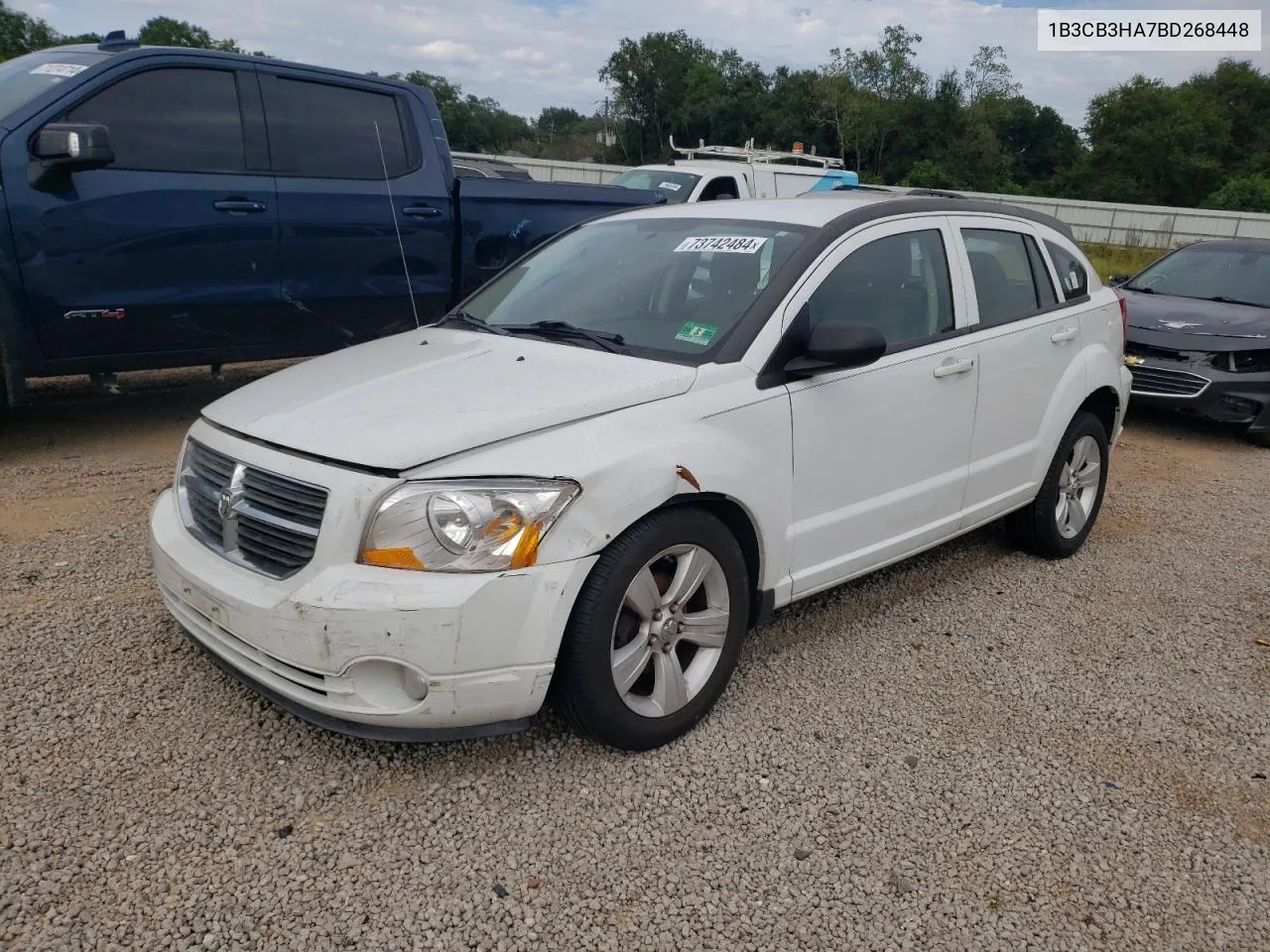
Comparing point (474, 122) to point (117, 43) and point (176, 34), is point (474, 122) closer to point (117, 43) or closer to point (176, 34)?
point (176, 34)

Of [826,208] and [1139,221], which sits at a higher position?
[826,208]

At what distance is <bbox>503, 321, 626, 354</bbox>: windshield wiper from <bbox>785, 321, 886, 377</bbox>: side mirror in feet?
1.91

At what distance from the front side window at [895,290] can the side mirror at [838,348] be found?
21 cm

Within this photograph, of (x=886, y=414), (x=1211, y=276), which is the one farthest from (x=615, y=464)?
(x=1211, y=276)

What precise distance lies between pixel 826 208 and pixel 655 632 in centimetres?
188

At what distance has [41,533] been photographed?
435cm

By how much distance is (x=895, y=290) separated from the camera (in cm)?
379

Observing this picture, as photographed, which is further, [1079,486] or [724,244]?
[1079,486]

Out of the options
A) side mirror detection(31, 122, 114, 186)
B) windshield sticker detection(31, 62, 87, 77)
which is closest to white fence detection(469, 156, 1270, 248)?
windshield sticker detection(31, 62, 87, 77)

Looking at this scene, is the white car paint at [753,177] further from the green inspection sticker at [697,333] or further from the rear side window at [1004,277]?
the green inspection sticker at [697,333]

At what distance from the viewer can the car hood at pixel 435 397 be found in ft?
8.80

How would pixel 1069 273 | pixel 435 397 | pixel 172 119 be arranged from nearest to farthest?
pixel 435 397 → pixel 1069 273 → pixel 172 119

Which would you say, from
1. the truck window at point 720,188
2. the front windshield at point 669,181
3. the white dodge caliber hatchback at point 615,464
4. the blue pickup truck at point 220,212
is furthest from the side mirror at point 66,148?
the truck window at point 720,188

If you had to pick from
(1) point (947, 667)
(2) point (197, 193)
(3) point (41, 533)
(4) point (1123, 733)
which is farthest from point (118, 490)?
(4) point (1123, 733)
